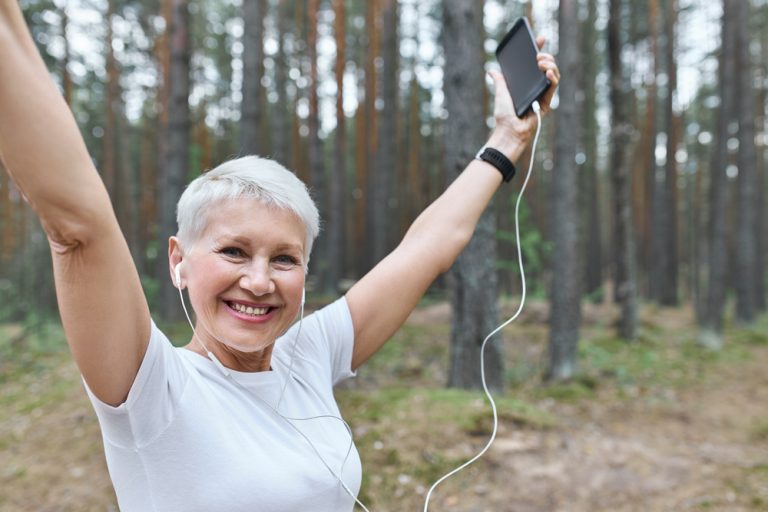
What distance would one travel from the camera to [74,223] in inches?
37.7

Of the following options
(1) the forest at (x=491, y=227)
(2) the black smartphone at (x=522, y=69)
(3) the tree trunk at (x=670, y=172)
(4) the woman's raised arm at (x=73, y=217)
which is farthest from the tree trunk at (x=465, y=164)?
(3) the tree trunk at (x=670, y=172)

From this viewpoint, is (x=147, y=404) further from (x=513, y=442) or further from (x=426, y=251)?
(x=513, y=442)

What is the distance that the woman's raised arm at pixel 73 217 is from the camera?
0.87 metres

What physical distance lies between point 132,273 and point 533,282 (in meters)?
10.2

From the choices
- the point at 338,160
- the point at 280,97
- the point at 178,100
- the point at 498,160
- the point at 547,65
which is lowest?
the point at 498,160

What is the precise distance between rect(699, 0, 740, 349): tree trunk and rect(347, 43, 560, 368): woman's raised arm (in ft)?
36.0

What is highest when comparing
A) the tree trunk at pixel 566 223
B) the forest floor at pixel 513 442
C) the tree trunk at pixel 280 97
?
the tree trunk at pixel 280 97

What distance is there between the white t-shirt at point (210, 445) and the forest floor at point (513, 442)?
9.02ft

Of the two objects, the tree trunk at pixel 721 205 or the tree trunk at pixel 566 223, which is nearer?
the tree trunk at pixel 566 223

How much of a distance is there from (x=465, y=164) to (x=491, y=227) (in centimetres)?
72

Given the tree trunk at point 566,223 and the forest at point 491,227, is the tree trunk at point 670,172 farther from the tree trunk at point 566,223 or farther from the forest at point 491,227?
the tree trunk at point 566,223

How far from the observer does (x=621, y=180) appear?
10.7 metres

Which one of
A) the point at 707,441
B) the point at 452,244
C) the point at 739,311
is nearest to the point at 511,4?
the point at 739,311

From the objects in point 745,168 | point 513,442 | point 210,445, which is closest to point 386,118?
point 745,168
